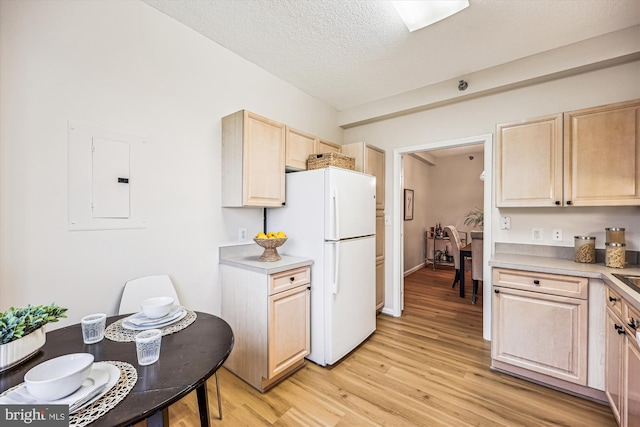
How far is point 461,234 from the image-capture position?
21.3 feet

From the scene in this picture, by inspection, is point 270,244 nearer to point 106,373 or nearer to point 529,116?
point 106,373

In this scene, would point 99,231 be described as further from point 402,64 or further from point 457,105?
point 457,105

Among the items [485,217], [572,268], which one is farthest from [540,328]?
[485,217]

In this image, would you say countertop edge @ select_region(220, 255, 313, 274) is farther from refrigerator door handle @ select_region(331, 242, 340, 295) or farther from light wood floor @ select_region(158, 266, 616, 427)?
light wood floor @ select_region(158, 266, 616, 427)

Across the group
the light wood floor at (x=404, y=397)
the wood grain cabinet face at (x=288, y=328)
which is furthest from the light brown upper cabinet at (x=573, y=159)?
the wood grain cabinet face at (x=288, y=328)

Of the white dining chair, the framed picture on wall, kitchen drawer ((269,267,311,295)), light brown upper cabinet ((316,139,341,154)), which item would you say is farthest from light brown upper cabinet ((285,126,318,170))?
the framed picture on wall

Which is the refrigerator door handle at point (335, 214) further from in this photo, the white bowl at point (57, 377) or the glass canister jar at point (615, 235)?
the glass canister jar at point (615, 235)

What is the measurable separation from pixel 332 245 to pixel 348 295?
53 centimetres

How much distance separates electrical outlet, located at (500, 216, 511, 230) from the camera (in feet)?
8.77

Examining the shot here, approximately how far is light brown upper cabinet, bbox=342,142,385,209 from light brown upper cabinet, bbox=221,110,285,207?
3.61ft

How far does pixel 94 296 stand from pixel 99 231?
0.39 m

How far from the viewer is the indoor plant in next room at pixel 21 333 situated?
902 millimetres

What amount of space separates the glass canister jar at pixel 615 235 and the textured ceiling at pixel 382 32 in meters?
1.51

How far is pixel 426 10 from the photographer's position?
191 cm
